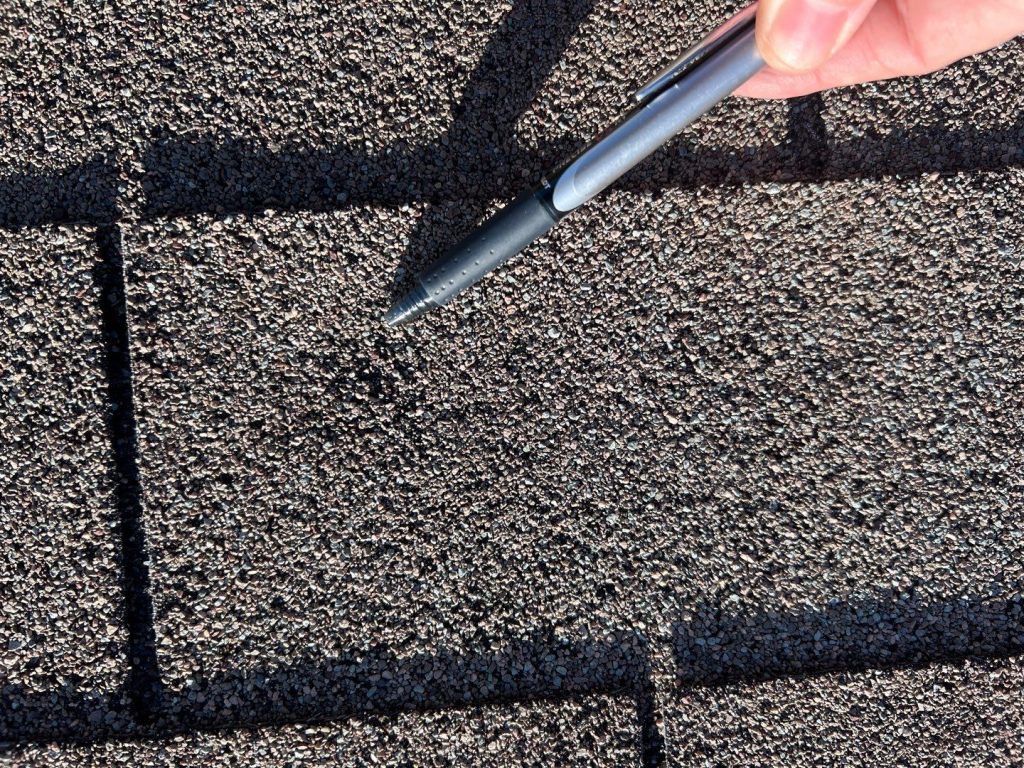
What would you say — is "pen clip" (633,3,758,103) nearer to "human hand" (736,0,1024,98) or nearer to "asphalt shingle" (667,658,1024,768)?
"human hand" (736,0,1024,98)

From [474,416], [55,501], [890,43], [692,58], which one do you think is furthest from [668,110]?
[55,501]

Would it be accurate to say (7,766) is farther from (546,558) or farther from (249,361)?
(546,558)

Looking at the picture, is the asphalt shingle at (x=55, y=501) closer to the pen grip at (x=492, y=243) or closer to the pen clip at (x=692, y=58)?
the pen grip at (x=492, y=243)

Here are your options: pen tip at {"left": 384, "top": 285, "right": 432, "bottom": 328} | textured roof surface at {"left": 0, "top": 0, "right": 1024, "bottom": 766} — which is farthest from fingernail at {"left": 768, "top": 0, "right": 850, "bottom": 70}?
pen tip at {"left": 384, "top": 285, "right": 432, "bottom": 328}

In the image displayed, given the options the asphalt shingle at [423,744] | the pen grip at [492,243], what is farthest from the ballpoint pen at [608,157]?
the asphalt shingle at [423,744]

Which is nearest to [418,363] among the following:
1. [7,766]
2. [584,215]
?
[584,215]
